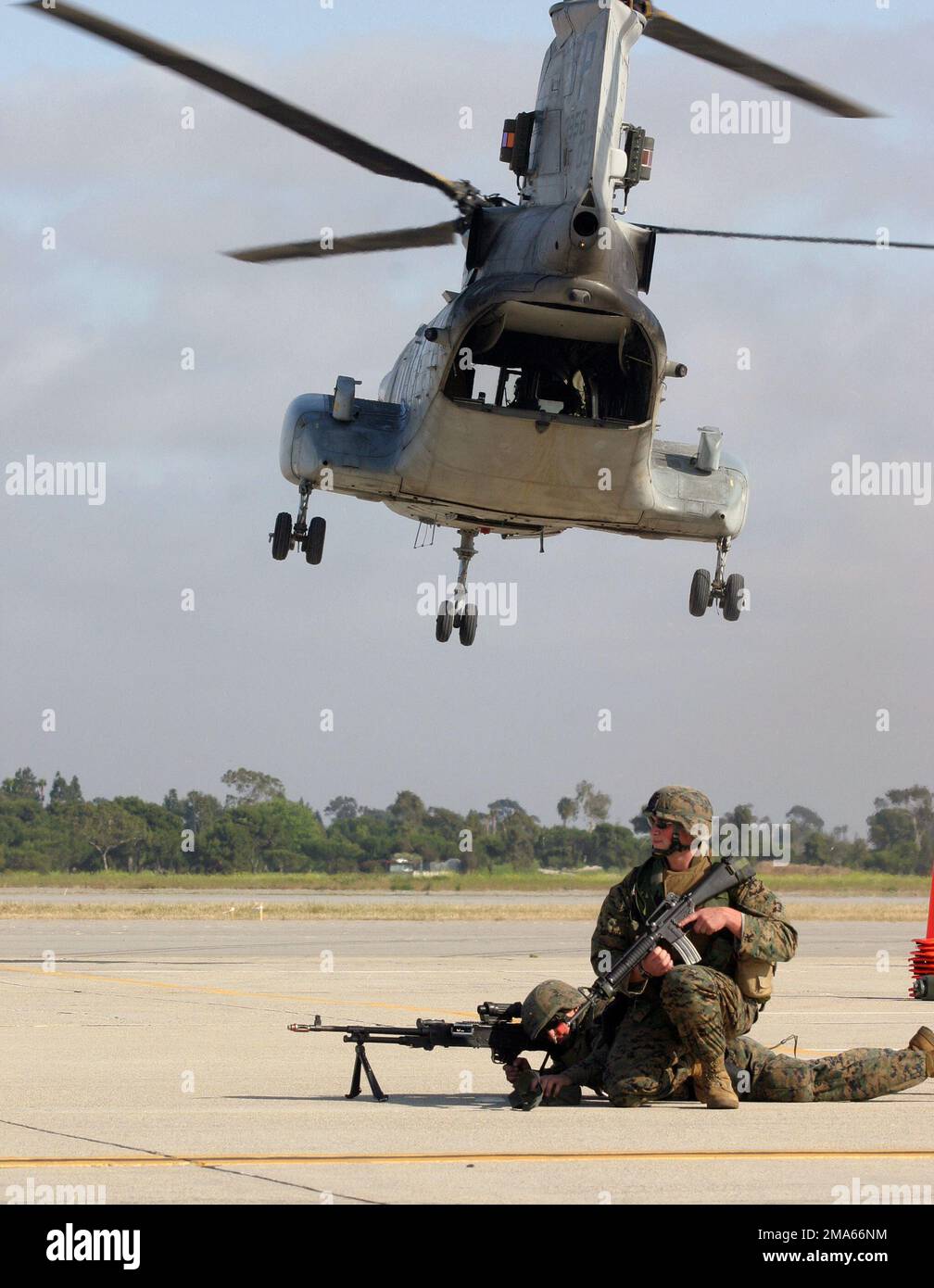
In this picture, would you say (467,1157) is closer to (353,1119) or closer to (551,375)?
(353,1119)

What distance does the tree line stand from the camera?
331 feet

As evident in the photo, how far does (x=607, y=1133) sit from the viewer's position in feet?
28.1

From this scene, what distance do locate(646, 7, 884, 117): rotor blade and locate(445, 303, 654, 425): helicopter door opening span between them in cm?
314

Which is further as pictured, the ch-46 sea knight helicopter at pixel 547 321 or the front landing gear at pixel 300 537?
the front landing gear at pixel 300 537

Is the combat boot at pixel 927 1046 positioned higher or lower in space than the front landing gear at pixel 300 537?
lower

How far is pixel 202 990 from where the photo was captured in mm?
19156

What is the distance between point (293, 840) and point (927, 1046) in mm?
101916

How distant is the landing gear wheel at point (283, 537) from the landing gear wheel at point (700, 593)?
5.93 metres

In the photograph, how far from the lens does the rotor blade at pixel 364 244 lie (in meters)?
21.5

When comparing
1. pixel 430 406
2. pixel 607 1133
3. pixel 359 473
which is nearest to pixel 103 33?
pixel 430 406

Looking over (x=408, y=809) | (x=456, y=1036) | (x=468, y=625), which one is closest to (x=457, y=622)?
(x=468, y=625)
